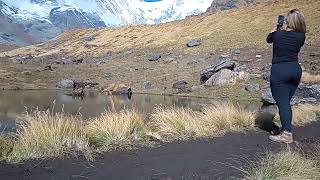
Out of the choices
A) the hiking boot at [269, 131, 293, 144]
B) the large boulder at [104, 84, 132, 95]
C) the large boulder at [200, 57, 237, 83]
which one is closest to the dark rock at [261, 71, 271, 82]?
the large boulder at [200, 57, 237, 83]

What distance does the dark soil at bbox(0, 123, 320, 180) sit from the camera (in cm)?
659

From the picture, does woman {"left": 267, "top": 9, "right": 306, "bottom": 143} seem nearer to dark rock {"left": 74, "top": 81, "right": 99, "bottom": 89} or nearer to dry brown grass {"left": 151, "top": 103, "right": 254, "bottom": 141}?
dry brown grass {"left": 151, "top": 103, "right": 254, "bottom": 141}

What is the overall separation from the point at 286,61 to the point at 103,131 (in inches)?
153

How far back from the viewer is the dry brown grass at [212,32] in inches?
2061

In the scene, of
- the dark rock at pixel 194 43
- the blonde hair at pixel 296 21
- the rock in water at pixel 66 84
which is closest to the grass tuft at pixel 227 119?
the blonde hair at pixel 296 21

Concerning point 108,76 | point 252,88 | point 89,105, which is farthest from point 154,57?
point 89,105

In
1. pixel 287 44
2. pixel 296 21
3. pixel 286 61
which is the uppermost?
pixel 296 21

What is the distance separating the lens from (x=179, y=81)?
38.4m

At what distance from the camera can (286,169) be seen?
650 centimetres

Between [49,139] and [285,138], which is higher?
[49,139]

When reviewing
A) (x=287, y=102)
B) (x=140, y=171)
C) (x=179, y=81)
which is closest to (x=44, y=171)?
(x=140, y=171)

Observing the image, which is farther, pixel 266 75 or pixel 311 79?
pixel 266 75

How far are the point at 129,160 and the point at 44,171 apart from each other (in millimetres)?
1442

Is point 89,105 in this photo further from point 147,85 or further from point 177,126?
point 177,126
